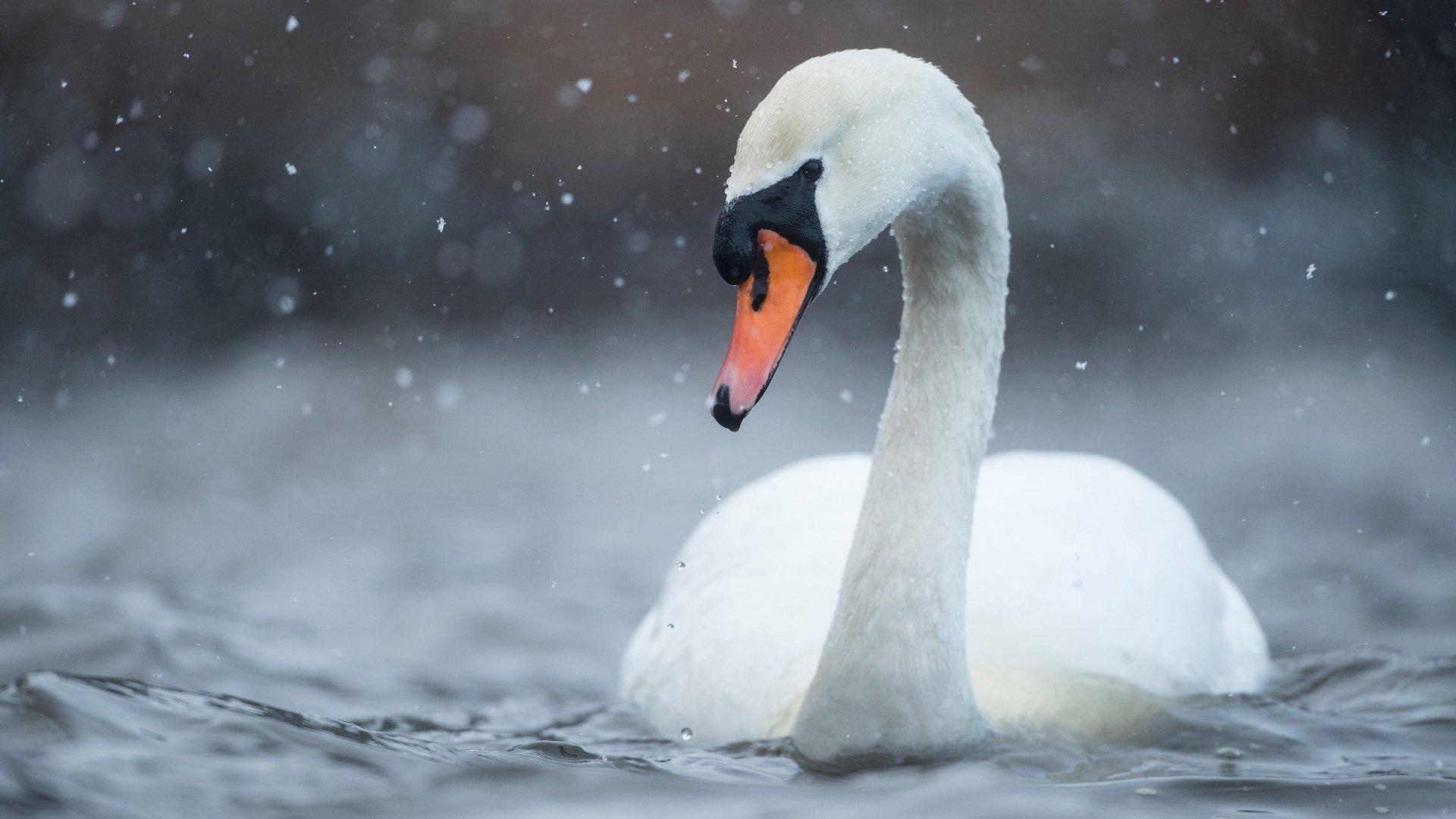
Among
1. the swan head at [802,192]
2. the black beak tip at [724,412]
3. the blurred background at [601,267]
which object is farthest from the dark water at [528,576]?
the swan head at [802,192]

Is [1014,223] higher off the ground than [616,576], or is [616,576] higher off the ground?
[1014,223]

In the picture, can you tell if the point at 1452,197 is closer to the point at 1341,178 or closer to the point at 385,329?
the point at 1341,178

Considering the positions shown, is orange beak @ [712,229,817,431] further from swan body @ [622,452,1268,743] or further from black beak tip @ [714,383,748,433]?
swan body @ [622,452,1268,743]

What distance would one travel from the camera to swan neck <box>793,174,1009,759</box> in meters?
2.96

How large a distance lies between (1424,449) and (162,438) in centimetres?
676

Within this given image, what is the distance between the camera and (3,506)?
24.5 ft

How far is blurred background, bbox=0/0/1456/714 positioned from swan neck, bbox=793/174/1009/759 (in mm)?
4914

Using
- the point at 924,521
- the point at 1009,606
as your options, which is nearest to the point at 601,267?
the point at 1009,606

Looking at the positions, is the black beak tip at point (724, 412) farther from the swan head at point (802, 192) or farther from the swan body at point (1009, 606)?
the swan body at point (1009, 606)

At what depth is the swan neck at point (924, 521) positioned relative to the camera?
2.96m

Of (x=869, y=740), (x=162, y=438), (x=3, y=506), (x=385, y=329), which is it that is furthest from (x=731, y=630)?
(x=385, y=329)

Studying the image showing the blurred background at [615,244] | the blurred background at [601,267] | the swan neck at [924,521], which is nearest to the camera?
the swan neck at [924,521]

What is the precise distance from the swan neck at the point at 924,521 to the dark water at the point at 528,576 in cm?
12

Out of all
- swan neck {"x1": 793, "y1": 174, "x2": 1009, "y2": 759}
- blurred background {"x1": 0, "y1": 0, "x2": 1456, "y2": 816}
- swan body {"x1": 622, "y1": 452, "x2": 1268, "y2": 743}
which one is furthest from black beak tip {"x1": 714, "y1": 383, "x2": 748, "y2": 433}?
blurred background {"x1": 0, "y1": 0, "x2": 1456, "y2": 816}
